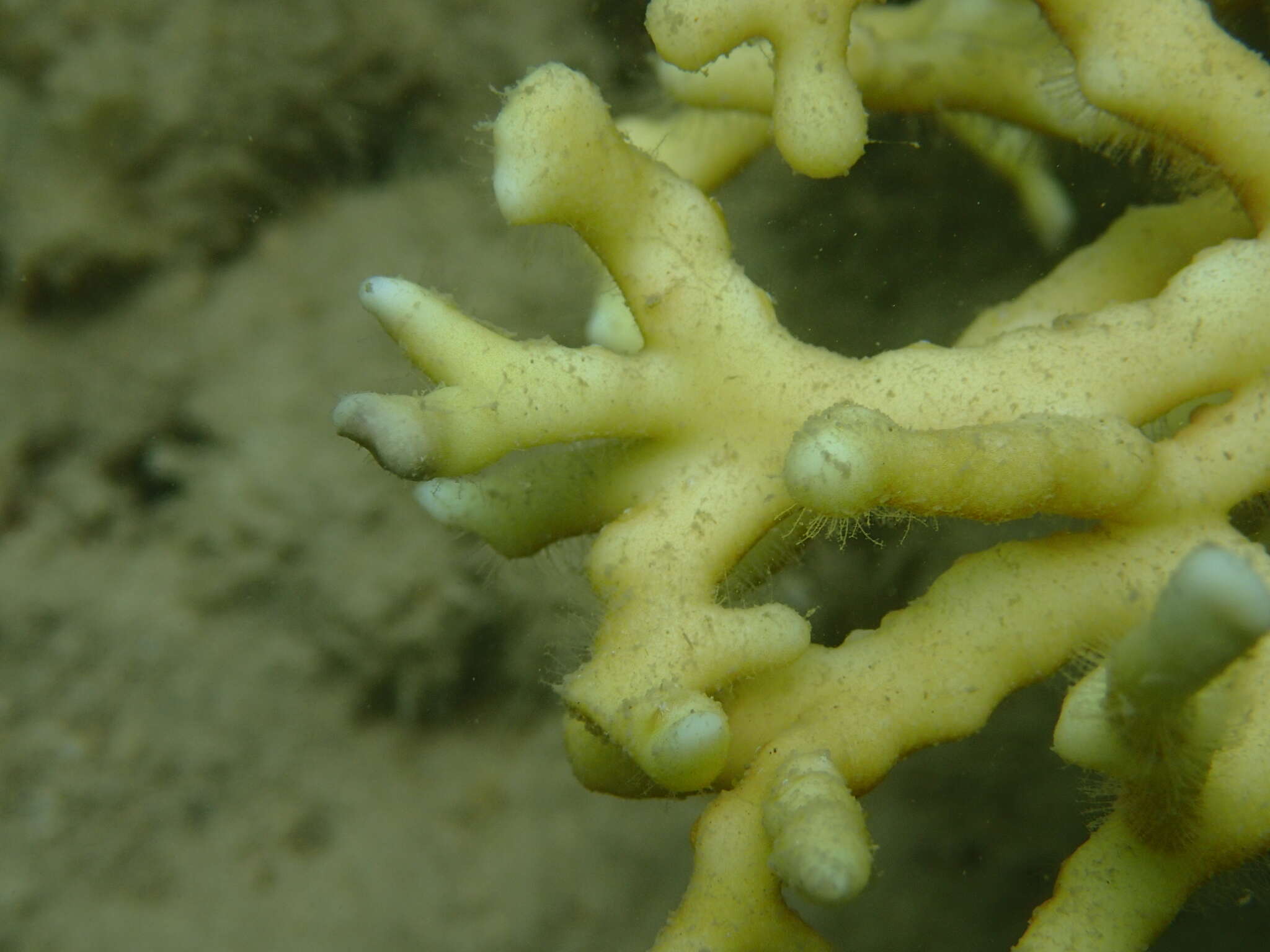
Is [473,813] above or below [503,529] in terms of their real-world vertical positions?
below

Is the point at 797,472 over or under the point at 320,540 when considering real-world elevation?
over

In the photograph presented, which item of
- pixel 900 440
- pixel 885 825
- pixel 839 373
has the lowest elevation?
pixel 885 825

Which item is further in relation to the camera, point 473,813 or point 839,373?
point 473,813

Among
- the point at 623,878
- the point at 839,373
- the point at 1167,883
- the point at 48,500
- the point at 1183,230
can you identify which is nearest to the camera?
the point at 1167,883

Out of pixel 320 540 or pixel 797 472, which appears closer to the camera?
pixel 797 472

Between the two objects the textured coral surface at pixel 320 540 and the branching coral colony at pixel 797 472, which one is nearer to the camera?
the branching coral colony at pixel 797 472

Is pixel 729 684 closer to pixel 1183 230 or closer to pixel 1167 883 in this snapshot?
pixel 1167 883

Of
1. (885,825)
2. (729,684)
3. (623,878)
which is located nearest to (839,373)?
(729,684)

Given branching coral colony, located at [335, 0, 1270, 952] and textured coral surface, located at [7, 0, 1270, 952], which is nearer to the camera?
branching coral colony, located at [335, 0, 1270, 952]
